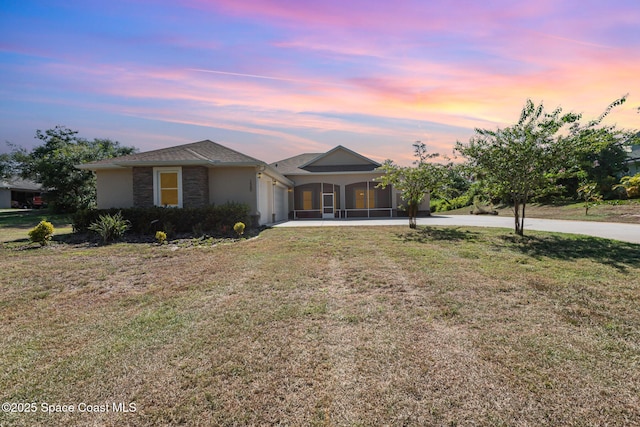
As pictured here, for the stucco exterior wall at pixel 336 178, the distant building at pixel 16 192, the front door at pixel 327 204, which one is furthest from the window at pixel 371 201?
the distant building at pixel 16 192

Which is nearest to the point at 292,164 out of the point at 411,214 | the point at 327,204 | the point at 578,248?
the point at 327,204

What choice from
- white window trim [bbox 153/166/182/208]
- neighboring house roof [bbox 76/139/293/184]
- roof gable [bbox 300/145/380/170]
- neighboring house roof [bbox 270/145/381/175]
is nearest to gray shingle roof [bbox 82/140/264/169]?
neighboring house roof [bbox 76/139/293/184]

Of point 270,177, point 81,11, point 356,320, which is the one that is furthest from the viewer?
point 270,177

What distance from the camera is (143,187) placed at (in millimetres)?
12945

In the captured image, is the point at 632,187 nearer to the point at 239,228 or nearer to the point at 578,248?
the point at 578,248

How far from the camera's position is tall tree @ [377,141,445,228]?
12070 mm

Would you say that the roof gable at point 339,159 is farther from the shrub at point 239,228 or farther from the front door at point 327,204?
the shrub at point 239,228

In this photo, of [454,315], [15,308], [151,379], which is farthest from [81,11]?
[454,315]

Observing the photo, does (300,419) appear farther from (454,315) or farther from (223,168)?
(223,168)

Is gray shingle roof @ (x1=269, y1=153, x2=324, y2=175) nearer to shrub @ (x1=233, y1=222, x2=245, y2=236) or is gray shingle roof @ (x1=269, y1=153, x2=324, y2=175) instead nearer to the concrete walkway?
the concrete walkway

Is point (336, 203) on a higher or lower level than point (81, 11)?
lower

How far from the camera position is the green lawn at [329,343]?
85.6 inches

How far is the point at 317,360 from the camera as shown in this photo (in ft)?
9.03

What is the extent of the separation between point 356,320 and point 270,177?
13360mm
